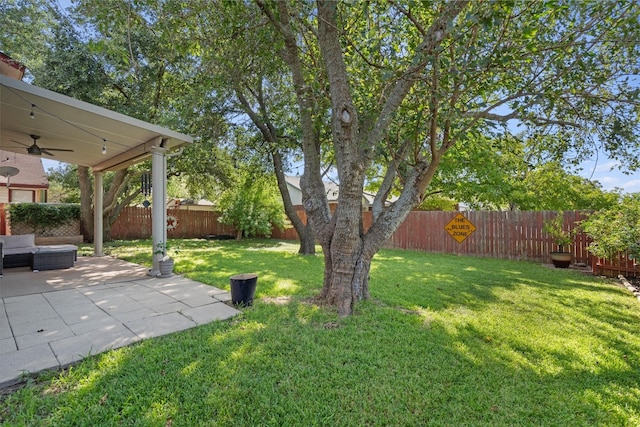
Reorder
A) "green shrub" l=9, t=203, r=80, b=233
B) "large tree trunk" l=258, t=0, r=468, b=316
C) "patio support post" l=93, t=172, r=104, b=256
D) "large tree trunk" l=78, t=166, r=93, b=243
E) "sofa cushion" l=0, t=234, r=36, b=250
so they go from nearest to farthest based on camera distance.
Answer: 1. "large tree trunk" l=258, t=0, r=468, b=316
2. "sofa cushion" l=0, t=234, r=36, b=250
3. "patio support post" l=93, t=172, r=104, b=256
4. "green shrub" l=9, t=203, r=80, b=233
5. "large tree trunk" l=78, t=166, r=93, b=243

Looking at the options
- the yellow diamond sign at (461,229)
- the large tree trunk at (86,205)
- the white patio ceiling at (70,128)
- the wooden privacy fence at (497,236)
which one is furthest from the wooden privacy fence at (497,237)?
the white patio ceiling at (70,128)

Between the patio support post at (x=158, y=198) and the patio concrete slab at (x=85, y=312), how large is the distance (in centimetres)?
72

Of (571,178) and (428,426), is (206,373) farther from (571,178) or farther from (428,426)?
(571,178)

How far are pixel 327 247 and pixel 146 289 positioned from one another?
319 cm

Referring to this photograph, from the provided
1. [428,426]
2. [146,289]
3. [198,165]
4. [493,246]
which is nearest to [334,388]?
[428,426]

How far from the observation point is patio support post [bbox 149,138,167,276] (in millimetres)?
5801

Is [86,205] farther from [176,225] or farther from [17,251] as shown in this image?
[17,251]

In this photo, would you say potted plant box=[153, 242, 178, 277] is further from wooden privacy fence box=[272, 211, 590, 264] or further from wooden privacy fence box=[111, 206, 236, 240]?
wooden privacy fence box=[111, 206, 236, 240]

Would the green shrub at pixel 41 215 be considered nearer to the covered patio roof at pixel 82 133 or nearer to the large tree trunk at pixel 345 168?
the covered patio roof at pixel 82 133

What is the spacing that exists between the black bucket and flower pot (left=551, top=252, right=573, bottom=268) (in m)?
7.64

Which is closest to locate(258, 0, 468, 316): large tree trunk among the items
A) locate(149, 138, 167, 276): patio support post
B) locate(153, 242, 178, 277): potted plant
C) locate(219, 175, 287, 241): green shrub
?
locate(149, 138, 167, 276): patio support post

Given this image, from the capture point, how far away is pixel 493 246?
9.30 metres

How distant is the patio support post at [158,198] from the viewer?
5.80 metres

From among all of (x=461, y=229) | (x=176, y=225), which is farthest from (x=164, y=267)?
(x=176, y=225)
